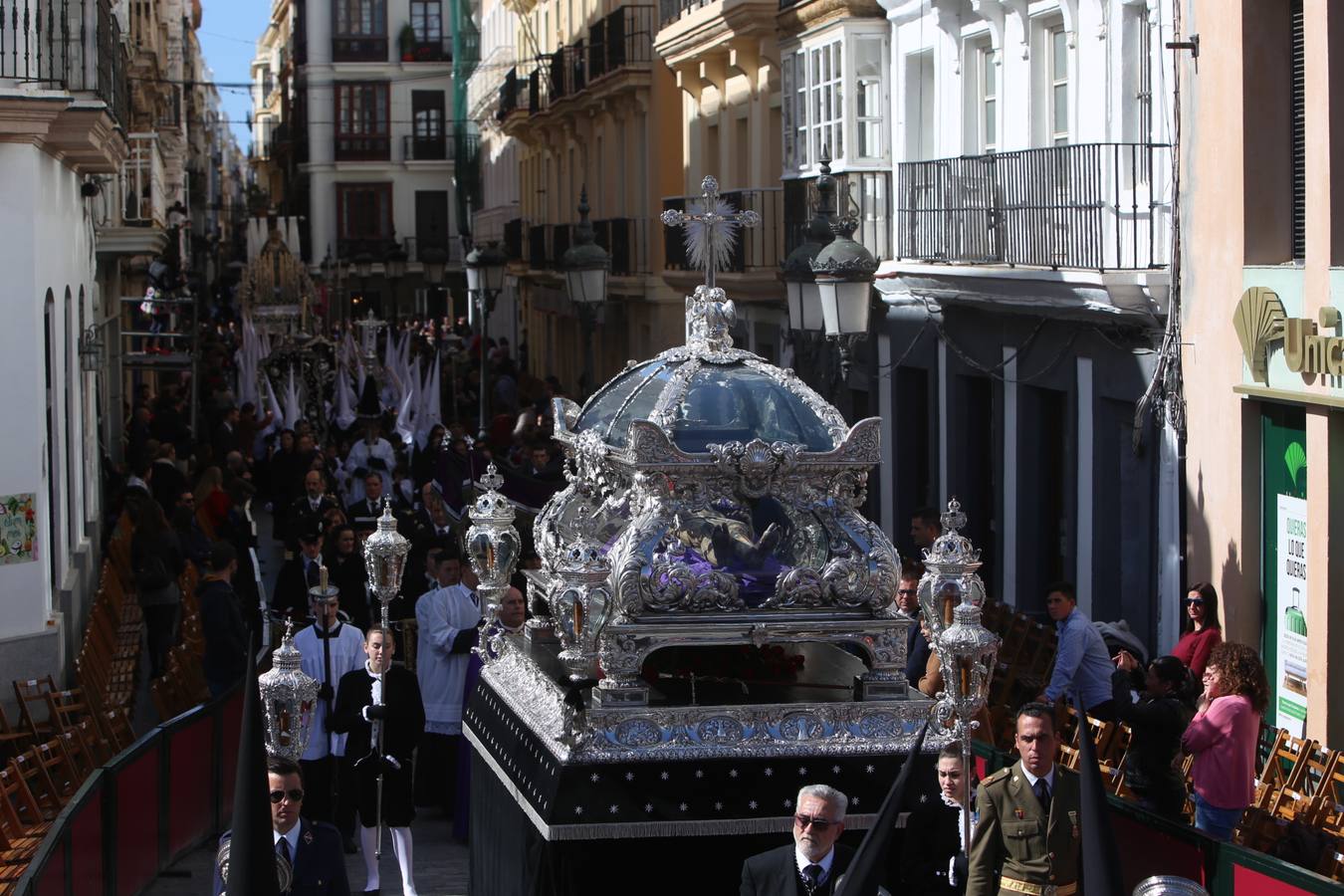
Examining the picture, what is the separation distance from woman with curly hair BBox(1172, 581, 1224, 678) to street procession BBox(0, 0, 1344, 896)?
0.03 metres

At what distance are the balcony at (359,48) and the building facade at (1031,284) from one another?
49.9 m

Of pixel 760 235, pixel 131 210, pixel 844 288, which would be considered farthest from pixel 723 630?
pixel 131 210

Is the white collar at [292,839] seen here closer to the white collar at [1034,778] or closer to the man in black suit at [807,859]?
the man in black suit at [807,859]

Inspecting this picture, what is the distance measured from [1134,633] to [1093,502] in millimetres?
1352

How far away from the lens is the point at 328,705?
12.5m

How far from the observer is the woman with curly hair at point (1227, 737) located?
406 inches

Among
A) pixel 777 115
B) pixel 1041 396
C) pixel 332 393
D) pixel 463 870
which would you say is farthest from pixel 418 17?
pixel 463 870

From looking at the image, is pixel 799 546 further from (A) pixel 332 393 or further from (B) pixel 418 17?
(B) pixel 418 17

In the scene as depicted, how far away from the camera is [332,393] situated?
3378 centimetres

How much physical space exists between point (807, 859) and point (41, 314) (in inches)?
419

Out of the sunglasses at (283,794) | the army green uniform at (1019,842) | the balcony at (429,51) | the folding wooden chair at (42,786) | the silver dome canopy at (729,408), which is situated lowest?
the folding wooden chair at (42,786)

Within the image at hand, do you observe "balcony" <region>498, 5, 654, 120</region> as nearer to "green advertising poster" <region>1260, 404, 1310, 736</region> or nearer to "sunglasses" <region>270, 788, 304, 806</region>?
"green advertising poster" <region>1260, 404, 1310, 736</region>

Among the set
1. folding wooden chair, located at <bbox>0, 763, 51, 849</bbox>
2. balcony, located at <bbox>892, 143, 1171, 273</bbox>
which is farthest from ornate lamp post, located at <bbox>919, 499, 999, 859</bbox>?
balcony, located at <bbox>892, 143, 1171, 273</bbox>

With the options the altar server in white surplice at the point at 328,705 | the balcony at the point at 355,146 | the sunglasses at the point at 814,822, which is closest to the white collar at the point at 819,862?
the sunglasses at the point at 814,822
